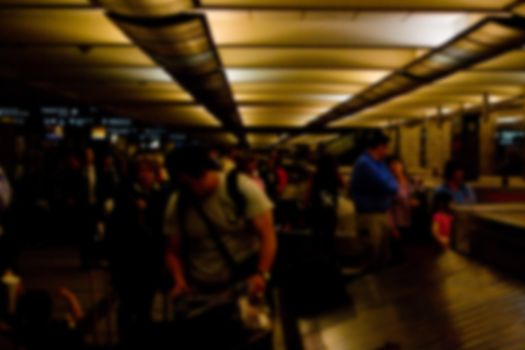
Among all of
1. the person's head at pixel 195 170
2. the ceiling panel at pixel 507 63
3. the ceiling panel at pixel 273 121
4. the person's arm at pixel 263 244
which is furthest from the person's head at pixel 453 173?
the ceiling panel at pixel 273 121

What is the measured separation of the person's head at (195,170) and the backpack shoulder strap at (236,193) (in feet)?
0.28

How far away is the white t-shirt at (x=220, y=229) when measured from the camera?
4.47 metres

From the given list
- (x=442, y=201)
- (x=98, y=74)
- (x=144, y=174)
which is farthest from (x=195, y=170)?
(x=98, y=74)

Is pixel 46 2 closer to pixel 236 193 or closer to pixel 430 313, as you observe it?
pixel 236 193

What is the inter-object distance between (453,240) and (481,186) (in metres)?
→ 5.31

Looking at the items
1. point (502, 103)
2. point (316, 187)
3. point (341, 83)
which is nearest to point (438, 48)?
point (316, 187)

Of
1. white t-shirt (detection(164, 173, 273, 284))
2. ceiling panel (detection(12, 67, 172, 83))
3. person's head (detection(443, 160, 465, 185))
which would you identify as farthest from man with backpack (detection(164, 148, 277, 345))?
ceiling panel (detection(12, 67, 172, 83))

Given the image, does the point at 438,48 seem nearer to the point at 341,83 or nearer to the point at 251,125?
the point at 341,83

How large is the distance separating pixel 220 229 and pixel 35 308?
185 cm

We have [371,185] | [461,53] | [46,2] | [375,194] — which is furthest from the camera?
[461,53]

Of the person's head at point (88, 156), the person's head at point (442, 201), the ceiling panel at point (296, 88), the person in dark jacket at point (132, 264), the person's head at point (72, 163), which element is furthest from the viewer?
the ceiling panel at point (296, 88)

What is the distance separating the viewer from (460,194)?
8.58m

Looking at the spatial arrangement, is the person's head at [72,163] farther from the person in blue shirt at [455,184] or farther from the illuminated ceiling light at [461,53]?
the person in blue shirt at [455,184]

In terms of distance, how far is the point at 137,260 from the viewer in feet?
20.0
